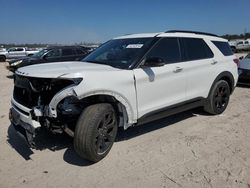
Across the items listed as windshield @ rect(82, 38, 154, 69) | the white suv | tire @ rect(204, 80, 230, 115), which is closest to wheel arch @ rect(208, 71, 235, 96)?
tire @ rect(204, 80, 230, 115)

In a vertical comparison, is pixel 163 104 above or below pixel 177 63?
below

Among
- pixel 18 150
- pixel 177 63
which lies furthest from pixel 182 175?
pixel 18 150

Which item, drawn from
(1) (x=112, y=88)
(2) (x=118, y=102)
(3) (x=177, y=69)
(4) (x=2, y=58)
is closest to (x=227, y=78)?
(3) (x=177, y=69)

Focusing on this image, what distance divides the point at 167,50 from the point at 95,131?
6.72 ft

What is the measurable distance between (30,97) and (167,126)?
2.74 meters

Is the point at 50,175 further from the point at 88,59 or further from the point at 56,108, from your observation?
the point at 88,59

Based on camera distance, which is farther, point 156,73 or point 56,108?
point 156,73

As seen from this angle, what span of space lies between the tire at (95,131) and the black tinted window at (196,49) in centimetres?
212

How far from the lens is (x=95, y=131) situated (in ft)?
11.3

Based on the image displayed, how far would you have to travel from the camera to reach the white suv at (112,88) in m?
3.39

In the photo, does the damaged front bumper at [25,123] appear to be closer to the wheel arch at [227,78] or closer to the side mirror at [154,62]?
the side mirror at [154,62]

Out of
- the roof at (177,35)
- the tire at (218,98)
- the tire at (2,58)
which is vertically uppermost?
the roof at (177,35)

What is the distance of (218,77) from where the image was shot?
219 inches

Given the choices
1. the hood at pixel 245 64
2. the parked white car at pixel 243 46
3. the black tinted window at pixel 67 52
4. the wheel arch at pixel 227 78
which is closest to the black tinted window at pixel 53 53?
the black tinted window at pixel 67 52
